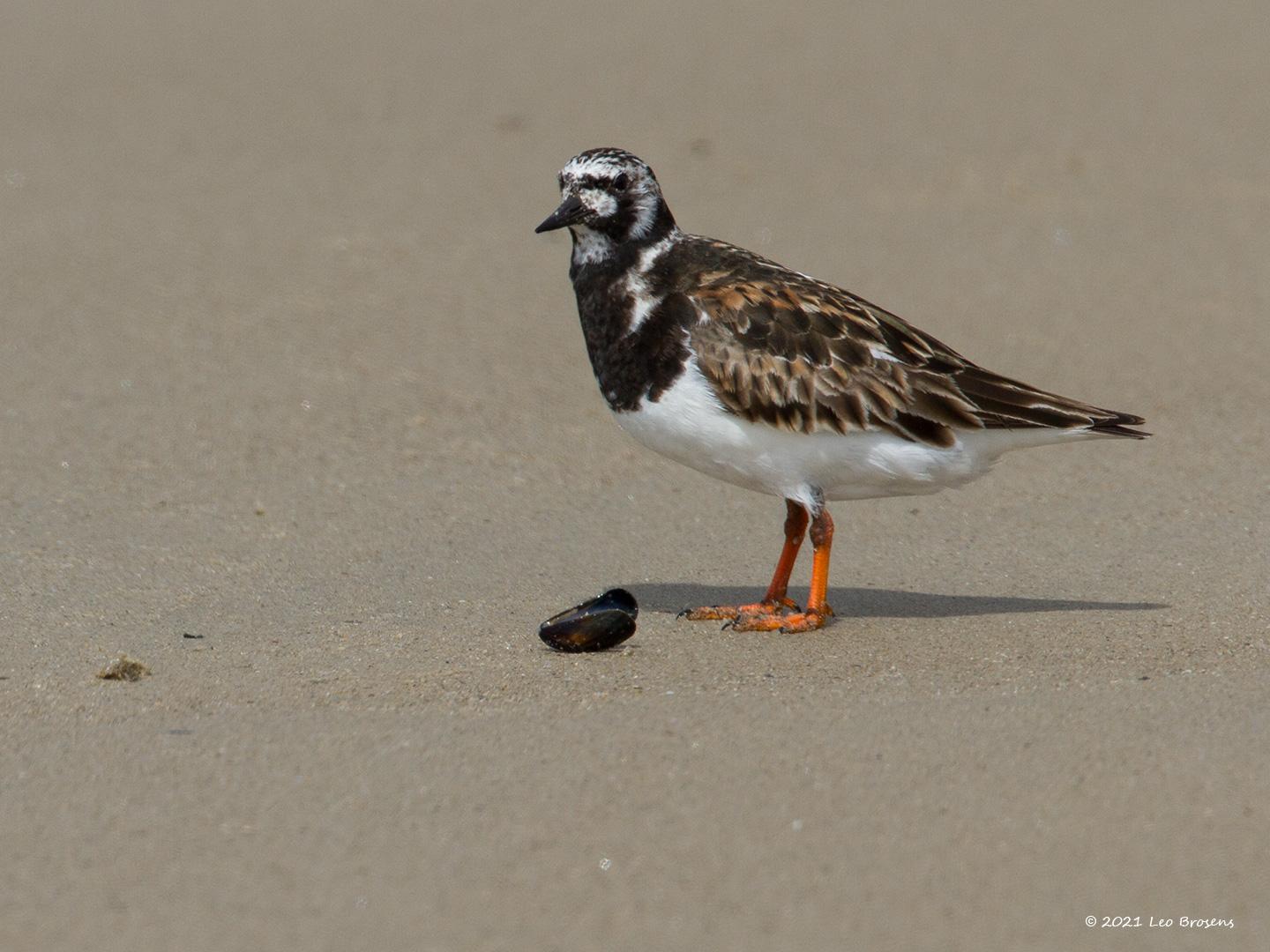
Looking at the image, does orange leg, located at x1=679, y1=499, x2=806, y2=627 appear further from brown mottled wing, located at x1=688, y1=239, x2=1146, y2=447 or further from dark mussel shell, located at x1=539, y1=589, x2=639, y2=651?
dark mussel shell, located at x1=539, y1=589, x2=639, y2=651

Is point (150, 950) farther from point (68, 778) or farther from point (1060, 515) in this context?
point (1060, 515)

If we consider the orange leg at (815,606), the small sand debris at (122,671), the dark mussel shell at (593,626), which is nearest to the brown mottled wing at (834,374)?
the orange leg at (815,606)

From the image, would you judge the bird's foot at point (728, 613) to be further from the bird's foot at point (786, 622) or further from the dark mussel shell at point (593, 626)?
the dark mussel shell at point (593, 626)

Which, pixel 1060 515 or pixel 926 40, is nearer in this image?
pixel 1060 515

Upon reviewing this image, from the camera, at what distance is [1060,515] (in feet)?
25.5

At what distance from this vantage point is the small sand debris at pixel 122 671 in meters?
5.77

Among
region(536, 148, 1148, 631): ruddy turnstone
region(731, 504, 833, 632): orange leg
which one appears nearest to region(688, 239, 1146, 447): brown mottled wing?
region(536, 148, 1148, 631): ruddy turnstone

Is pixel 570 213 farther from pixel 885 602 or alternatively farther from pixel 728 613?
pixel 885 602

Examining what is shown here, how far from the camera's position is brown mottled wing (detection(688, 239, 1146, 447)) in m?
6.31

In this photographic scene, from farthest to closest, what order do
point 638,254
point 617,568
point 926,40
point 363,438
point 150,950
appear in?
point 926,40 < point 363,438 < point 617,568 < point 638,254 < point 150,950

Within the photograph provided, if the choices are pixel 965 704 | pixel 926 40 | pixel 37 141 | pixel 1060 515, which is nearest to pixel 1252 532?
pixel 1060 515

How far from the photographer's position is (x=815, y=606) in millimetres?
6516

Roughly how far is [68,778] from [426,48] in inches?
391

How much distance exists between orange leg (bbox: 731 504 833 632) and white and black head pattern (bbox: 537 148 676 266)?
1255 mm
